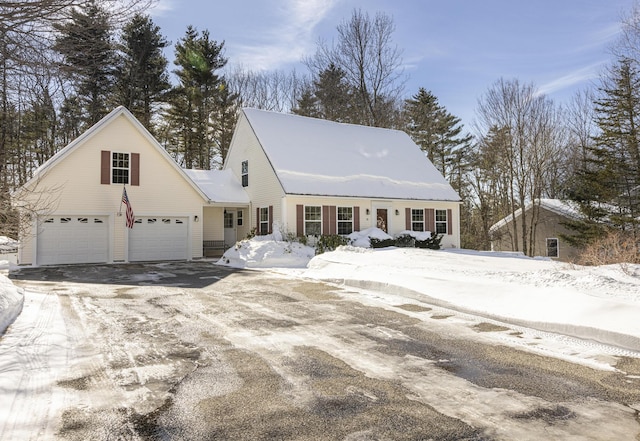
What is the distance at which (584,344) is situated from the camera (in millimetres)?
A: 5250

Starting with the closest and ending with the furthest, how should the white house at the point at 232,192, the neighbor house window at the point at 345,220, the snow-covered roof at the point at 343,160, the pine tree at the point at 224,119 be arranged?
1. the white house at the point at 232,192
2. the snow-covered roof at the point at 343,160
3. the neighbor house window at the point at 345,220
4. the pine tree at the point at 224,119

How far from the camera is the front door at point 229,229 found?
2317cm

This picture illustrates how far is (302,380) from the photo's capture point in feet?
13.3

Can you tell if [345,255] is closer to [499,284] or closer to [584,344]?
[499,284]

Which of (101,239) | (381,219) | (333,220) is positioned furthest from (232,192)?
(381,219)

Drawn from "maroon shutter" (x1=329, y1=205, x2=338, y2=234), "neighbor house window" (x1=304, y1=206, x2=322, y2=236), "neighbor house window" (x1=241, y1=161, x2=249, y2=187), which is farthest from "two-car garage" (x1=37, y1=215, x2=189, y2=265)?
"maroon shutter" (x1=329, y1=205, x2=338, y2=234)

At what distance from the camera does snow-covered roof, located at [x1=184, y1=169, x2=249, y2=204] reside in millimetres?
21188

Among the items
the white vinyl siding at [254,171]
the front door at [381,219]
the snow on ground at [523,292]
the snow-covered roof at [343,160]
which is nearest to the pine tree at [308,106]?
the snow-covered roof at [343,160]

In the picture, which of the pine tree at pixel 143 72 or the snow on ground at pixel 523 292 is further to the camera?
the pine tree at pixel 143 72

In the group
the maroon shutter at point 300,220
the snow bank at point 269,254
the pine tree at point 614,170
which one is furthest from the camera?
the pine tree at point 614,170

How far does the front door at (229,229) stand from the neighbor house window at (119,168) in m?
6.24

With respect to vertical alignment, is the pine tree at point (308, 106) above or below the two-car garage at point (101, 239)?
above

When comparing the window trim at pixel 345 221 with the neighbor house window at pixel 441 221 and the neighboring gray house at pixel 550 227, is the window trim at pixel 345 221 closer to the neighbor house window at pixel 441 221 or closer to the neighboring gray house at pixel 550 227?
the neighbor house window at pixel 441 221

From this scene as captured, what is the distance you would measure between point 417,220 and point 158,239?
13234 millimetres
